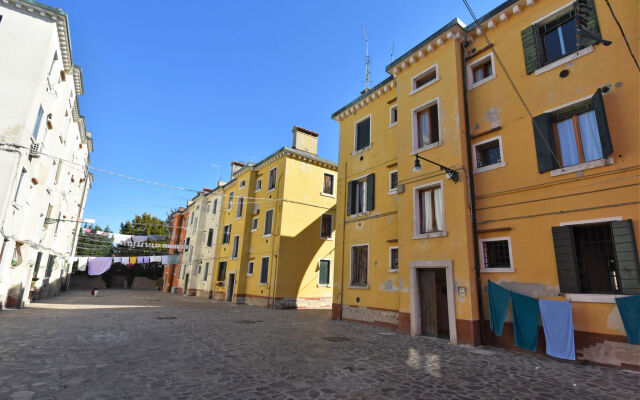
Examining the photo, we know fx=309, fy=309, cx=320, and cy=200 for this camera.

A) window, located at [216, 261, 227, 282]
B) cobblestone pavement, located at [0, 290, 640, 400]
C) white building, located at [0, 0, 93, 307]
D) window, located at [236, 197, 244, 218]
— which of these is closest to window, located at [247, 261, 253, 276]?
window, located at [216, 261, 227, 282]

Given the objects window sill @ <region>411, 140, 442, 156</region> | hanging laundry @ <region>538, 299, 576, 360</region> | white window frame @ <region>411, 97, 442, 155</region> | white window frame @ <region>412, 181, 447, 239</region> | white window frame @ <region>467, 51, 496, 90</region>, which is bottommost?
hanging laundry @ <region>538, 299, 576, 360</region>

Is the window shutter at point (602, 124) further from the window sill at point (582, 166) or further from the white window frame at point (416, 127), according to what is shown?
the white window frame at point (416, 127)

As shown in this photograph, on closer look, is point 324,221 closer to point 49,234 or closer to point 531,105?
point 531,105

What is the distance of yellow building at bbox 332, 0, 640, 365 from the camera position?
7762mm

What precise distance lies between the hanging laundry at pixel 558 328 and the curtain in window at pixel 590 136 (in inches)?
157

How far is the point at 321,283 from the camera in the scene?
22.8 metres

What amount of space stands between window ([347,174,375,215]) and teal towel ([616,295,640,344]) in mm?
9232

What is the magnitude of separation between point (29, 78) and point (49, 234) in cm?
1269

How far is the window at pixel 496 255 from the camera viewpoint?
374 inches

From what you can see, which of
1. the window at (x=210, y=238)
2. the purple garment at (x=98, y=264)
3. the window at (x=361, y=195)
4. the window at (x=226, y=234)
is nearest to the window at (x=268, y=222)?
the window at (x=226, y=234)

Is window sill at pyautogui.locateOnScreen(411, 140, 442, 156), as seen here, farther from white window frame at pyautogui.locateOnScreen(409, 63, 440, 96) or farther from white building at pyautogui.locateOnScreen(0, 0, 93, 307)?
white building at pyautogui.locateOnScreen(0, 0, 93, 307)

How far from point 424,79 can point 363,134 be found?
436cm

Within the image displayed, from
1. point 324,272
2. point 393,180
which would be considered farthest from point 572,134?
point 324,272

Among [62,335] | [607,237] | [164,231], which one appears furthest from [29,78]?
[164,231]
